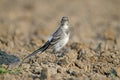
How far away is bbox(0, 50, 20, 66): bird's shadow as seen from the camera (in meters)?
14.2

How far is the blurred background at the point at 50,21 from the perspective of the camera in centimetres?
1820

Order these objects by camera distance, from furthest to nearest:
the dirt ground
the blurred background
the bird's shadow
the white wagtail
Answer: the blurred background
the white wagtail
the bird's shadow
the dirt ground

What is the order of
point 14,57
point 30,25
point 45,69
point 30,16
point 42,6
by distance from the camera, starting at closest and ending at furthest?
point 45,69 → point 14,57 → point 30,25 → point 30,16 → point 42,6

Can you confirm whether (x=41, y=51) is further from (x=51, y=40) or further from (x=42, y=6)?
(x=42, y=6)

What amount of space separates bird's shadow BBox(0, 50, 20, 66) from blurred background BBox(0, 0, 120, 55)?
1.74 ft

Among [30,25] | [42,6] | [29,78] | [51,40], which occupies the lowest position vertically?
[29,78]

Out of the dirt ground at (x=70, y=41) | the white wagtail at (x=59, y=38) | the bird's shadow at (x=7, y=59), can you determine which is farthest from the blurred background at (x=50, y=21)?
the white wagtail at (x=59, y=38)

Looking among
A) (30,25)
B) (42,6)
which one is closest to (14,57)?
(30,25)

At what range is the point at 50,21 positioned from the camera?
26.2 meters

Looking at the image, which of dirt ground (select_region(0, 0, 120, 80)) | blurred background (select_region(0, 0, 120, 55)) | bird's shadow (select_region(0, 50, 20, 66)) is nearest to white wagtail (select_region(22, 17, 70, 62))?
dirt ground (select_region(0, 0, 120, 80))

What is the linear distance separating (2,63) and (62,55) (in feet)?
4.41

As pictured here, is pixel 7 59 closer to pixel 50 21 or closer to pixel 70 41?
pixel 70 41

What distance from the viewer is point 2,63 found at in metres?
14.1

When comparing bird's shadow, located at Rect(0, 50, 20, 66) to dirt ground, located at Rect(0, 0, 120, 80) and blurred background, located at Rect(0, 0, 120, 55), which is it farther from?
blurred background, located at Rect(0, 0, 120, 55)
